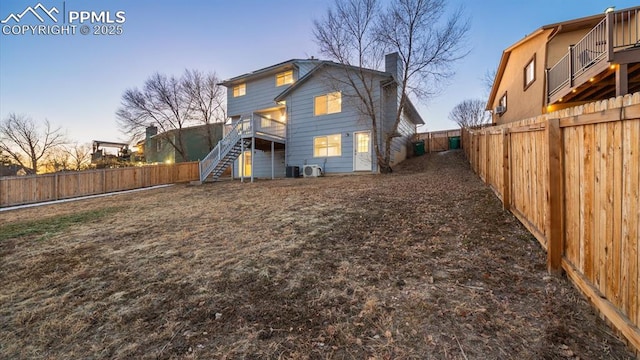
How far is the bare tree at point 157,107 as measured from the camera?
70.2 feet

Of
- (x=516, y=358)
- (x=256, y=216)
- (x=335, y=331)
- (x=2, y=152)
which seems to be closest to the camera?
(x=516, y=358)

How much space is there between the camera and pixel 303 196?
7.77m

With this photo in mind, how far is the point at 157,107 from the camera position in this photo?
2161 centimetres

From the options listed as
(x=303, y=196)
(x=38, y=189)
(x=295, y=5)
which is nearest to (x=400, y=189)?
(x=303, y=196)

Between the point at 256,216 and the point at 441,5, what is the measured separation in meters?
12.1

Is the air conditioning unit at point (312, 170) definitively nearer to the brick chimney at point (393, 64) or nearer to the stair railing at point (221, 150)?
the stair railing at point (221, 150)

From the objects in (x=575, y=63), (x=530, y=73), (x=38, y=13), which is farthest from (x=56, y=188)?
(x=530, y=73)

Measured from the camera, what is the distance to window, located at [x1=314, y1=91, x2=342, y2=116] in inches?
553

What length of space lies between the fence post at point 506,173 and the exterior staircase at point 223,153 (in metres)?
12.2

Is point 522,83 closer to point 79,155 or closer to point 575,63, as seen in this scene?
point 575,63

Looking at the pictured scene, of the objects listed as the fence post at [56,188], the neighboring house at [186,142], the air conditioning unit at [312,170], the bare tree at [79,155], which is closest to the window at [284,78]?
the air conditioning unit at [312,170]

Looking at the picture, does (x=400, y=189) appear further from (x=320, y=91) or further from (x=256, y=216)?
(x=320, y=91)

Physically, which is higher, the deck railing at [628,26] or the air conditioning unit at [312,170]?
the deck railing at [628,26]

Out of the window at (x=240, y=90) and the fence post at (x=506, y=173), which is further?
the window at (x=240, y=90)
